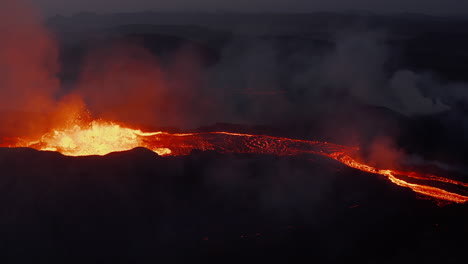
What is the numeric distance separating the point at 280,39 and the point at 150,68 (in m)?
12.5

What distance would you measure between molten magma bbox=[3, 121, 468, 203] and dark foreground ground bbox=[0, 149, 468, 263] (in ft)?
2.02

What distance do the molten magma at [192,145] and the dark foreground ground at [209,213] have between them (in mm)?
616

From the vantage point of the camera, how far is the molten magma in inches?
293

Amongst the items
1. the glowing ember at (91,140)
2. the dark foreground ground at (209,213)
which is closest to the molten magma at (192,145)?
the glowing ember at (91,140)

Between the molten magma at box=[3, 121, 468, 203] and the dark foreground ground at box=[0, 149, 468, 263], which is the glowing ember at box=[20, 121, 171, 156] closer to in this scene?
the molten magma at box=[3, 121, 468, 203]

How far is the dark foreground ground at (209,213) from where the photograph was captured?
5055 mm

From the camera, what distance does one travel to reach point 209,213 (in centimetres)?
581

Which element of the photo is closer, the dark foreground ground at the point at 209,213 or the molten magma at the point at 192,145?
the dark foreground ground at the point at 209,213

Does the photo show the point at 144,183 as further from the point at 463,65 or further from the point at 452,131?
the point at 463,65

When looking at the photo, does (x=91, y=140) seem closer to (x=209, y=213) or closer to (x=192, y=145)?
(x=192, y=145)

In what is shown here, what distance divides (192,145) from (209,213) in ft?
9.49

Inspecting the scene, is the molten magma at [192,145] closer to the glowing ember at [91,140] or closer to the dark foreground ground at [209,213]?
the glowing ember at [91,140]

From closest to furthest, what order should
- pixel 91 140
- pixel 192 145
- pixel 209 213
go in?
pixel 209 213
pixel 192 145
pixel 91 140

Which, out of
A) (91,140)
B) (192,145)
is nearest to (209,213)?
(192,145)
